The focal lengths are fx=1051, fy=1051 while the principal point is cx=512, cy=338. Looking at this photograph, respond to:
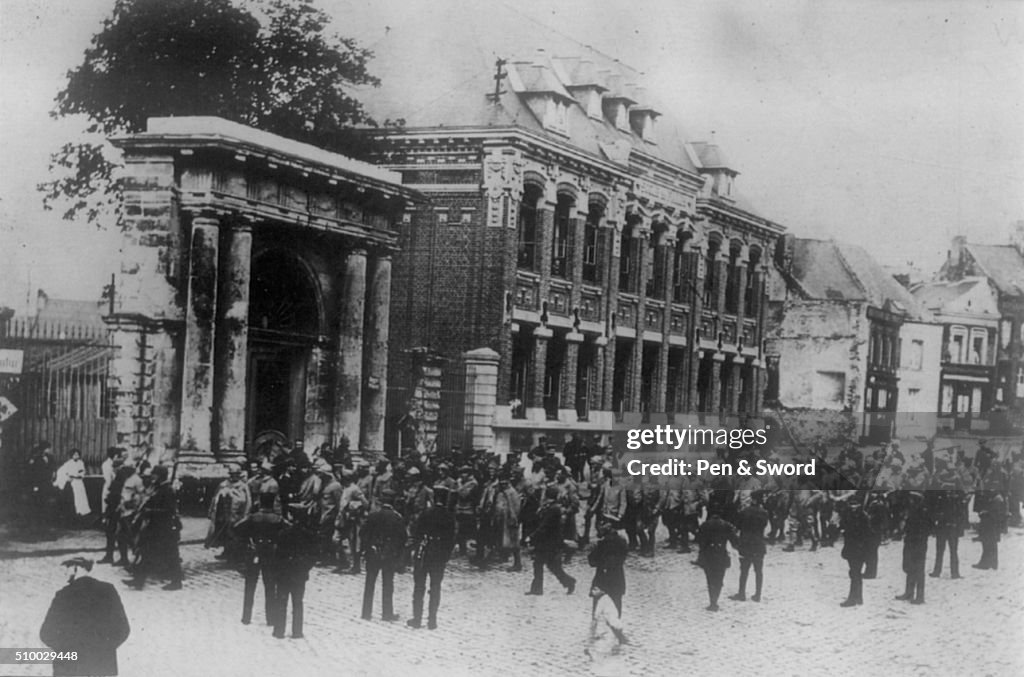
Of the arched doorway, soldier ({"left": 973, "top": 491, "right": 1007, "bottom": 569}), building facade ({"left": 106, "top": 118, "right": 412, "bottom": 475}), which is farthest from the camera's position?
soldier ({"left": 973, "top": 491, "right": 1007, "bottom": 569})

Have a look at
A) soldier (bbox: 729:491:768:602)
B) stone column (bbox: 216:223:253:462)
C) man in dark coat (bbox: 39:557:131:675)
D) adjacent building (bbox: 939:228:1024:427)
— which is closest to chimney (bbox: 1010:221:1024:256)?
adjacent building (bbox: 939:228:1024:427)

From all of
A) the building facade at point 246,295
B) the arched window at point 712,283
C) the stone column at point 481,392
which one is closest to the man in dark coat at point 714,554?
the stone column at point 481,392

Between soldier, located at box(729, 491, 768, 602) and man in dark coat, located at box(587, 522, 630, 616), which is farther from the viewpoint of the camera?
soldier, located at box(729, 491, 768, 602)

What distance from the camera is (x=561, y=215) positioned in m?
10.5

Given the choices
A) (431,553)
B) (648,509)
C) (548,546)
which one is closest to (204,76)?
(431,553)

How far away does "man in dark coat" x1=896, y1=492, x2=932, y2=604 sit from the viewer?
9.91 metres

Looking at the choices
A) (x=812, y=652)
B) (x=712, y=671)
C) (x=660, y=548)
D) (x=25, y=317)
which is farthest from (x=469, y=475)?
(x=25, y=317)

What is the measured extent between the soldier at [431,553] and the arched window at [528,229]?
2.56 m

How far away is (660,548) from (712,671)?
157cm

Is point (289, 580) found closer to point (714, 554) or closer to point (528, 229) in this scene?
point (714, 554)

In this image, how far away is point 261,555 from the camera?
8.38 meters

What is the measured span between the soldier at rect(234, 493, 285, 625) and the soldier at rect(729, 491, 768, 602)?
419cm

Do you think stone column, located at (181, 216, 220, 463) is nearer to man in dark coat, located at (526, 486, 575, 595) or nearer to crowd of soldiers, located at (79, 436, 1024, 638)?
crowd of soldiers, located at (79, 436, 1024, 638)

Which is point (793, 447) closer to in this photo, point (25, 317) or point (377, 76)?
point (377, 76)
